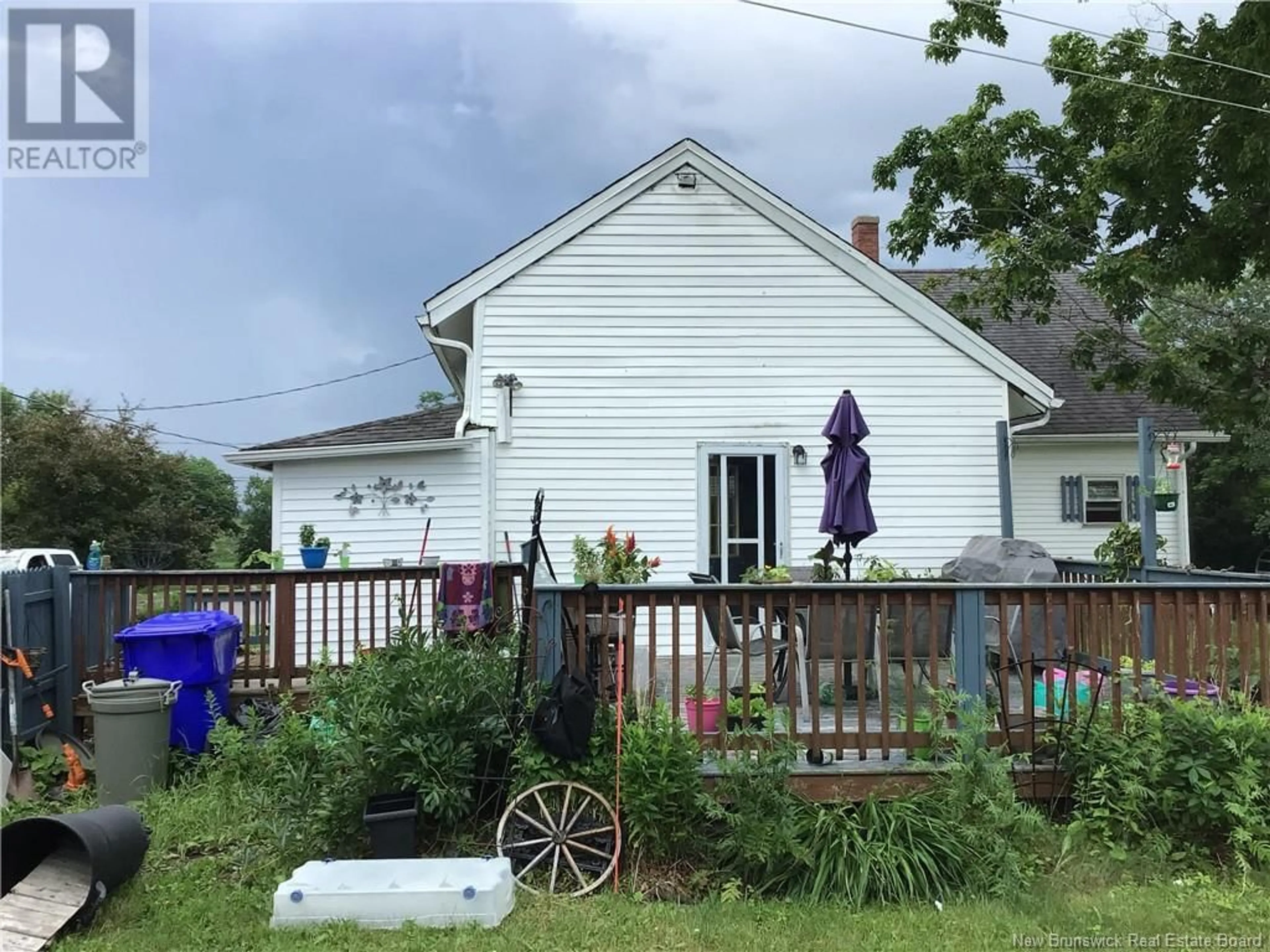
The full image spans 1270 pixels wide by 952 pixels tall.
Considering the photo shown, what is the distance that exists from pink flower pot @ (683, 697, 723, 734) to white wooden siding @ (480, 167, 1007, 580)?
475 centimetres

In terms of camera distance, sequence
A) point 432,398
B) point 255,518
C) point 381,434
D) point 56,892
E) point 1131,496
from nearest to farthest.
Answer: point 56,892
point 381,434
point 1131,496
point 255,518
point 432,398

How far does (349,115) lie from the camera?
38.1 feet

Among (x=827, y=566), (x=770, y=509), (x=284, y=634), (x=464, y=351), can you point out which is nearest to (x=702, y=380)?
(x=770, y=509)

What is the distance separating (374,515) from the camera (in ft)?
30.8

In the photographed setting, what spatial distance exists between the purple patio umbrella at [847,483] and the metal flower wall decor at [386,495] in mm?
4973

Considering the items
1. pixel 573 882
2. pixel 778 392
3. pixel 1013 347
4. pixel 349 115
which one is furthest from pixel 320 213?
pixel 573 882


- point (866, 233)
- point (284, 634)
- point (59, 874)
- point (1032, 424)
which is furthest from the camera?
point (866, 233)

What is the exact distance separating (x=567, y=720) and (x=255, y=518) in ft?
98.4

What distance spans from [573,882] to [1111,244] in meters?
9.47

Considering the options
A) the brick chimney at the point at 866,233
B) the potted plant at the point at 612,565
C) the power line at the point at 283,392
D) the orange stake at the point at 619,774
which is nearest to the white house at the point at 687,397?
the potted plant at the point at 612,565

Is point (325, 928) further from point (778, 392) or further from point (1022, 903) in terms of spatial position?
point (778, 392)

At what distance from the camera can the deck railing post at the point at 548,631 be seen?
4203 millimetres

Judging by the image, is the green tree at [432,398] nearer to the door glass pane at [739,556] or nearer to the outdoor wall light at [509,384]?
the outdoor wall light at [509,384]

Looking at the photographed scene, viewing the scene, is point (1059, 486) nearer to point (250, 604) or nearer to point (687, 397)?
point (687, 397)
